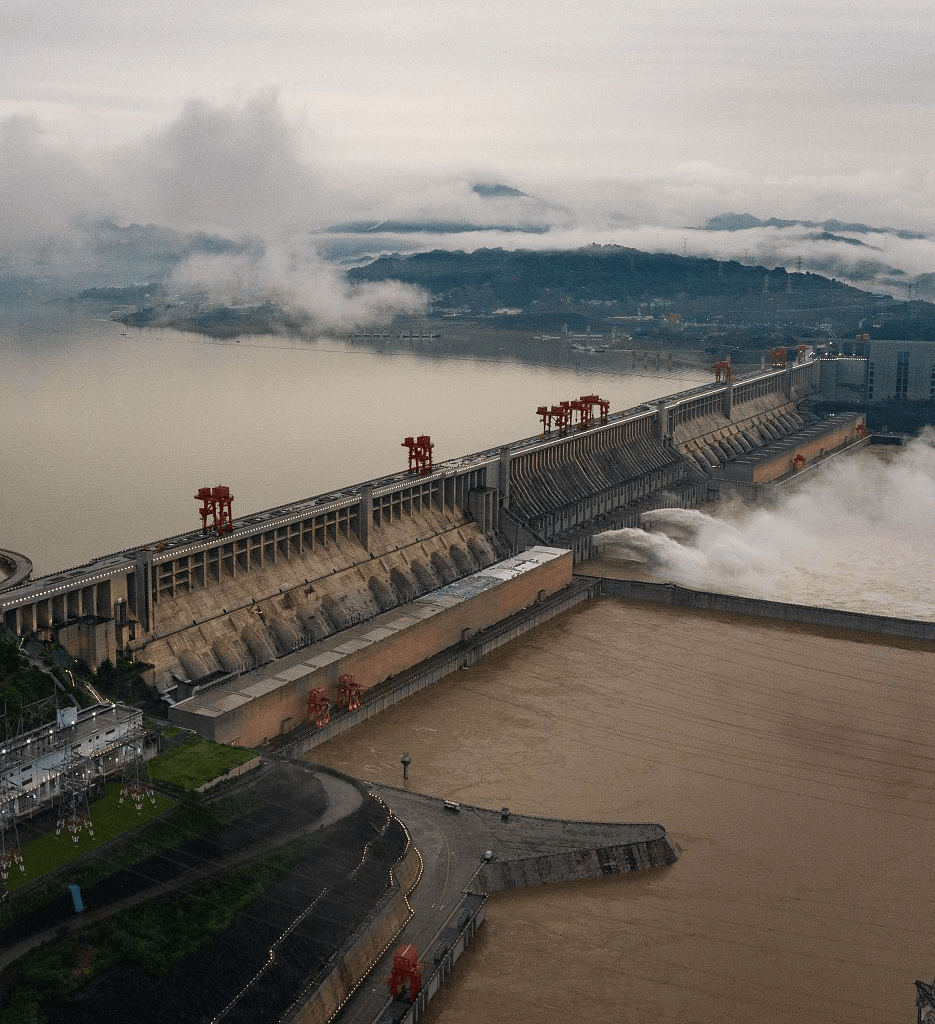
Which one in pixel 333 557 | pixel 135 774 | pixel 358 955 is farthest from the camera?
pixel 333 557

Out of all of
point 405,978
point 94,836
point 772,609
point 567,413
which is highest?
point 567,413

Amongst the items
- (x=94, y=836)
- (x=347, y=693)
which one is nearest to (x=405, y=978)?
(x=94, y=836)

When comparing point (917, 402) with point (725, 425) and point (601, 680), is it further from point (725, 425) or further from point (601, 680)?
point (601, 680)

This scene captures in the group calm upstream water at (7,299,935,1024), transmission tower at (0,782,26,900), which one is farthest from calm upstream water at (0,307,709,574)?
transmission tower at (0,782,26,900)

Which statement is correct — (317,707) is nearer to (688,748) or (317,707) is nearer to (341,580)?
(341,580)

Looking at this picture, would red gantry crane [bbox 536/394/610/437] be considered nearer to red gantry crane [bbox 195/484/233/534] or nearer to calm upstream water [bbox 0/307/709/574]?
calm upstream water [bbox 0/307/709/574]

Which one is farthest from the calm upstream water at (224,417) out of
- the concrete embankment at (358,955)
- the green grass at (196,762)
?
the concrete embankment at (358,955)

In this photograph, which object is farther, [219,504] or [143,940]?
[219,504]
